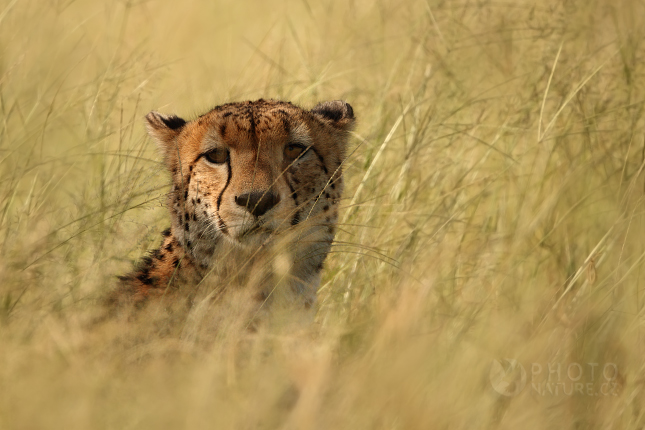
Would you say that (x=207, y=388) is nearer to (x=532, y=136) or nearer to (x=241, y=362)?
(x=241, y=362)

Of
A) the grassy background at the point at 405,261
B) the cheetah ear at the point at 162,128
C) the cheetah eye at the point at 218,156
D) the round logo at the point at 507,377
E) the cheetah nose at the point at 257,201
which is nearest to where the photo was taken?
the grassy background at the point at 405,261

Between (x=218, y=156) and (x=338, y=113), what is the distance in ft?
2.43

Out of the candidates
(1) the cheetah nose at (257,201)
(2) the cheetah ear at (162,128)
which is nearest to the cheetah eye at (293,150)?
(1) the cheetah nose at (257,201)

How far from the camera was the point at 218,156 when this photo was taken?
3.36 meters

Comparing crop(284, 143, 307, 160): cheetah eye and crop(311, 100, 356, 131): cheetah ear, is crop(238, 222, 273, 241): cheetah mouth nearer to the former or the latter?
crop(284, 143, 307, 160): cheetah eye

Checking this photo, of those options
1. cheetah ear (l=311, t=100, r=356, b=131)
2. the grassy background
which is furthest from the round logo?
cheetah ear (l=311, t=100, r=356, b=131)

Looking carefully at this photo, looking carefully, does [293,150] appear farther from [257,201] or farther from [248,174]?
[257,201]

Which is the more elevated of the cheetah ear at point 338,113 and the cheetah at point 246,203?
the cheetah ear at point 338,113

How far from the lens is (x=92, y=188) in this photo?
399cm

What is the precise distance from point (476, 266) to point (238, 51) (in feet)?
18.8

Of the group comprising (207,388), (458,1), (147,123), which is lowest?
(207,388)

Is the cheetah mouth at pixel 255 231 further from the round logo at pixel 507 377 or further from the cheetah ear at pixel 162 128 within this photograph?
the round logo at pixel 507 377

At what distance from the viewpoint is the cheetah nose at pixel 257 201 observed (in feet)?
10.1

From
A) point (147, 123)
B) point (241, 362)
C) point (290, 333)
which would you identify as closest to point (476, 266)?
point (290, 333)
